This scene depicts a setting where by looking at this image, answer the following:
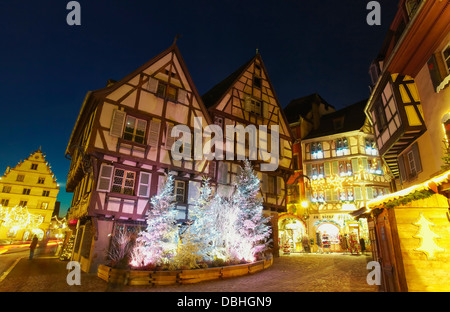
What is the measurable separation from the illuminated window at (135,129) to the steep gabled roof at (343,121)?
21.2m

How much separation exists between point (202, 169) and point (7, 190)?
39.7 metres

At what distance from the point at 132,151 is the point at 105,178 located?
1.91 meters

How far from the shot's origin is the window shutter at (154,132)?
14.2 m

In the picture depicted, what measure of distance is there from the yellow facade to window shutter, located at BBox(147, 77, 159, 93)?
3512 cm

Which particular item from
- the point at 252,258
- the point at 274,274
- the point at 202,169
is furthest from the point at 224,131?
the point at 274,274

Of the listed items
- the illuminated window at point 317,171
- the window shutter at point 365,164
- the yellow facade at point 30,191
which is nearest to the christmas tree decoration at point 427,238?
the window shutter at point 365,164

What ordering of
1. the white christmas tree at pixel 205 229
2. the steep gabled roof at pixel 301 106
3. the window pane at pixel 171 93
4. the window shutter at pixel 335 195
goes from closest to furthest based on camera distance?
1. the white christmas tree at pixel 205 229
2. the window pane at pixel 171 93
3. the window shutter at pixel 335 195
4. the steep gabled roof at pixel 301 106

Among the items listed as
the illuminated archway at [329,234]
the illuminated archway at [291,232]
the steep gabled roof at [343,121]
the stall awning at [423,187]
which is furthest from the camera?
the steep gabled roof at [343,121]

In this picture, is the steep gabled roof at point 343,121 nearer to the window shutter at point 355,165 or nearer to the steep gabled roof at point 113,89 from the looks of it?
the window shutter at point 355,165

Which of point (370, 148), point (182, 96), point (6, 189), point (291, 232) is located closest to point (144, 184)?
point (182, 96)

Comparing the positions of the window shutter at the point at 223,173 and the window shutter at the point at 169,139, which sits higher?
the window shutter at the point at 169,139

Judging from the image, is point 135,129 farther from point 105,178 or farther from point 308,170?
point 308,170

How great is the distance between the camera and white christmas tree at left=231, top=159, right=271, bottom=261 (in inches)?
489

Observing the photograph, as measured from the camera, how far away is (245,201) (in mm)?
14516
